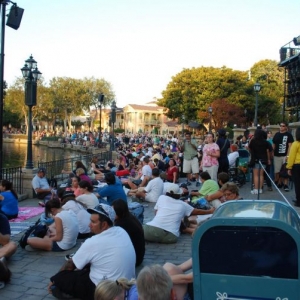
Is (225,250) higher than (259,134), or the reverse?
(259,134)

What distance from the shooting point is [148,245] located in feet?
23.7

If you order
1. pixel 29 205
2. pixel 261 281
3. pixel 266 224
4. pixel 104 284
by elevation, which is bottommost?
pixel 29 205

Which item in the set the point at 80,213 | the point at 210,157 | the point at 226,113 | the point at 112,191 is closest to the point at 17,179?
the point at 112,191

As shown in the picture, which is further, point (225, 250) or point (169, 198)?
point (169, 198)

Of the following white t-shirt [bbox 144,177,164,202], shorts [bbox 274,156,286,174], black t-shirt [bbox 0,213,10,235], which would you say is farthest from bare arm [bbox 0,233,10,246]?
shorts [bbox 274,156,286,174]

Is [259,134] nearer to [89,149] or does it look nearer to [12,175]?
[12,175]

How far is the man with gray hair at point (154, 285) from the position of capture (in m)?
2.97

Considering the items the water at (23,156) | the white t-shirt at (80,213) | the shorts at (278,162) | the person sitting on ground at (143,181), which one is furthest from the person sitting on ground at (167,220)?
the water at (23,156)

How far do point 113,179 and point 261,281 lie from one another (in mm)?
6623

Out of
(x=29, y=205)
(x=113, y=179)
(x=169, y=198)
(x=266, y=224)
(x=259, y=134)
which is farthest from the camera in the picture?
(x=29, y=205)

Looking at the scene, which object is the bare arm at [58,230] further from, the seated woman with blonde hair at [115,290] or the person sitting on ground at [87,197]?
the seated woman with blonde hair at [115,290]

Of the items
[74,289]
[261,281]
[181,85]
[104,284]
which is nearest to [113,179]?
[74,289]

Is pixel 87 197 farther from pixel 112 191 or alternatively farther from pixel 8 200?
pixel 8 200

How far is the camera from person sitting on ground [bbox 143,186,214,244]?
23.3 feet
